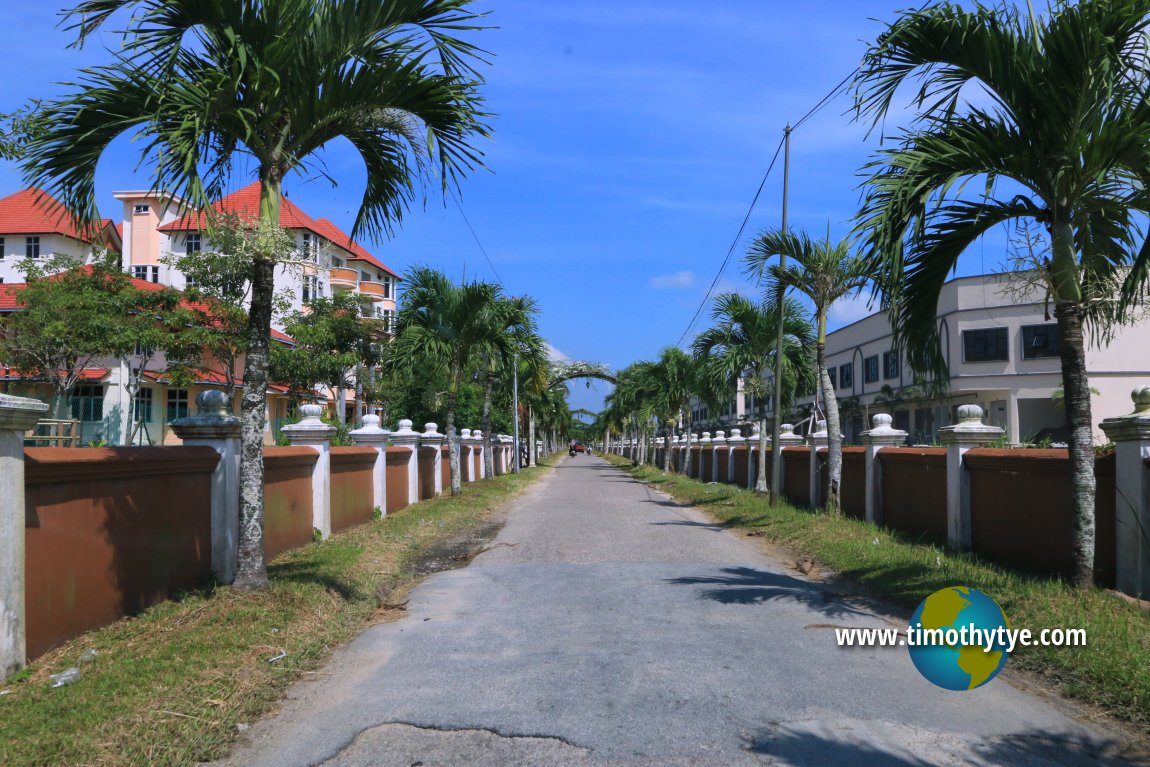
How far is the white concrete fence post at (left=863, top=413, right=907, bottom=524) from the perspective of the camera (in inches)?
577

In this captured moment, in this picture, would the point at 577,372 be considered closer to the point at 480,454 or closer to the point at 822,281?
the point at 480,454

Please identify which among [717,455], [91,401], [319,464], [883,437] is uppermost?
[91,401]

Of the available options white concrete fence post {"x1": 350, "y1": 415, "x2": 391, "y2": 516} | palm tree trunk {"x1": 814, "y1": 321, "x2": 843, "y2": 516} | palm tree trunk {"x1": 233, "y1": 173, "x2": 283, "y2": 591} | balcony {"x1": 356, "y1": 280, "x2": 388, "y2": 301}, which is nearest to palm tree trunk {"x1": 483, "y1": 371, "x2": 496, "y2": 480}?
white concrete fence post {"x1": 350, "y1": 415, "x2": 391, "y2": 516}

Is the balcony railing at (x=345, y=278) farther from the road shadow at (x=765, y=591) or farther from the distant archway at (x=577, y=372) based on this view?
the road shadow at (x=765, y=591)

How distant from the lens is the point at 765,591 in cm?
921

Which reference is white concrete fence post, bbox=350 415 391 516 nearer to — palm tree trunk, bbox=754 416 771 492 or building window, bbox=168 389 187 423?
palm tree trunk, bbox=754 416 771 492

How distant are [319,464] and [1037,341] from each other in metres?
40.4

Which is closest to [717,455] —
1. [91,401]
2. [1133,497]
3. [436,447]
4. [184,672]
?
[436,447]

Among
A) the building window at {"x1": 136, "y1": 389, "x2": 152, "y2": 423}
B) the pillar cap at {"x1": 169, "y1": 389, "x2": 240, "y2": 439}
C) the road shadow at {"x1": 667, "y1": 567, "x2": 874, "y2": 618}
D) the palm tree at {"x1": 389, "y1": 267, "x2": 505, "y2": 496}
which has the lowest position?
the road shadow at {"x1": 667, "y1": 567, "x2": 874, "y2": 618}

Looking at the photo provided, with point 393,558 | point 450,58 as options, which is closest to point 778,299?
point 393,558

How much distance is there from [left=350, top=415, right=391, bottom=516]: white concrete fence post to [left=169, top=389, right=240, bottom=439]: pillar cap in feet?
24.8

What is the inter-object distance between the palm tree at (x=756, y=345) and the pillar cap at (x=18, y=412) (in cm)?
1809

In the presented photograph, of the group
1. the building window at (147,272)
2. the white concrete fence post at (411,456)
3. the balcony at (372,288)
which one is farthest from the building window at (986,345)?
the building window at (147,272)

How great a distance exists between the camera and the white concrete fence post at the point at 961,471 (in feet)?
36.2
